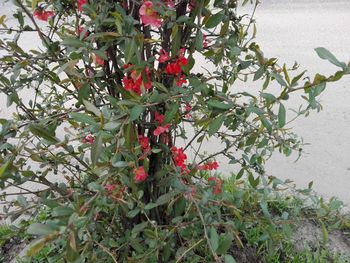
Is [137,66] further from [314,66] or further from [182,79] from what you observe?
[314,66]

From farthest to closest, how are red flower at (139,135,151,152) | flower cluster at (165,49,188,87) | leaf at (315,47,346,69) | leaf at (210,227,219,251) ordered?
red flower at (139,135,151,152), flower cluster at (165,49,188,87), leaf at (210,227,219,251), leaf at (315,47,346,69)

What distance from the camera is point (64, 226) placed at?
578 mm

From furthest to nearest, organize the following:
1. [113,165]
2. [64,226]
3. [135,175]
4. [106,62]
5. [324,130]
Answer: [324,130] → [106,62] → [135,175] → [113,165] → [64,226]

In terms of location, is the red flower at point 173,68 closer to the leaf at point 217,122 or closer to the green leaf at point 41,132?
the leaf at point 217,122

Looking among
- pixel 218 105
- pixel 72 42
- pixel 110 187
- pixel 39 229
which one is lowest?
pixel 39 229

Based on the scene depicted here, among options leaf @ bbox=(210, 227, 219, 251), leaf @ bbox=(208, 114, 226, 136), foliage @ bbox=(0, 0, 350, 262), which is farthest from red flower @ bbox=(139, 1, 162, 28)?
leaf @ bbox=(210, 227, 219, 251)

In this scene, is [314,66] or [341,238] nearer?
[341,238]

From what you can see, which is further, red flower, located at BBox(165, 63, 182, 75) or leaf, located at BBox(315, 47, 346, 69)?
red flower, located at BBox(165, 63, 182, 75)

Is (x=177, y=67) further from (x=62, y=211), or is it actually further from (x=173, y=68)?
(x=62, y=211)

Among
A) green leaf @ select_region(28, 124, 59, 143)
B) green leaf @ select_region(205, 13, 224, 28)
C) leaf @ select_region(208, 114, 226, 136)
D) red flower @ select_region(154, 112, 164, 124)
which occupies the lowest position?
green leaf @ select_region(28, 124, 59, 143)

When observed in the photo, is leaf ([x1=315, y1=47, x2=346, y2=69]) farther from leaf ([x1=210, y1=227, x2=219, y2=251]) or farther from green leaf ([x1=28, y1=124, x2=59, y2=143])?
green leaf ([x1=28, y1=124, x2=59, y2=143])

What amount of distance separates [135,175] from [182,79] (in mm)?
257

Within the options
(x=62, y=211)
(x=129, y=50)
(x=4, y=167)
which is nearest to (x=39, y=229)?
(x=62, y=211)

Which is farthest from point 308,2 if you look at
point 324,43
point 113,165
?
→ point 113,165
